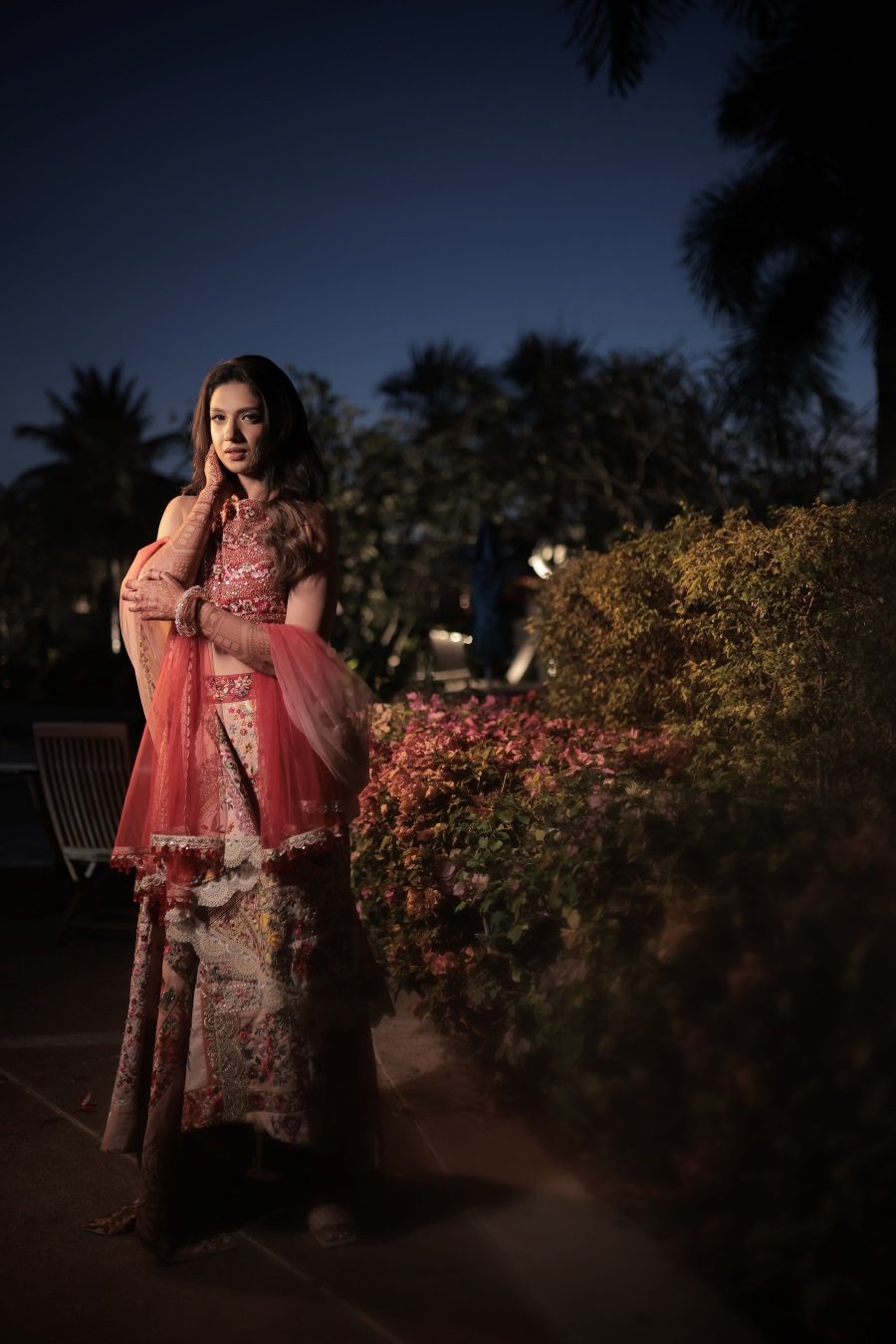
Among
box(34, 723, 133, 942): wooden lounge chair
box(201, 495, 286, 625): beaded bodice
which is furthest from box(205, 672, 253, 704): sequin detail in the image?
box(34, 723, 133, 942): wooden lounge chair

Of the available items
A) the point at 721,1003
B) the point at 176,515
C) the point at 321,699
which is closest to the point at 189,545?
the point at 176,515

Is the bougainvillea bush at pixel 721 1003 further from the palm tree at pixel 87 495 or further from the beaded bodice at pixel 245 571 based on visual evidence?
the palm tree at pixel 87 495

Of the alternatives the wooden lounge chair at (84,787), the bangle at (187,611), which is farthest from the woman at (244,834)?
the wooden lounge chair at (84,787)

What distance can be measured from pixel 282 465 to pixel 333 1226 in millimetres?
1892

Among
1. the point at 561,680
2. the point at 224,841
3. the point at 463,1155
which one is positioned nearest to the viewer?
the point at 224,841

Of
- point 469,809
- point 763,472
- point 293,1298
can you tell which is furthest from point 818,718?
point 763,472

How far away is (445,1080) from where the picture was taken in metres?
4.21

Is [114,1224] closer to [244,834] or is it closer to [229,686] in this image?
[244,834]

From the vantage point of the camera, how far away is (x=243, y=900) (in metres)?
2.99

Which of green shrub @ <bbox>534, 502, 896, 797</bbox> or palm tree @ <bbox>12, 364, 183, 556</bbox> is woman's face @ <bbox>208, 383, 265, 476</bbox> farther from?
palm tree @ <bbox>12, 364, 183, 556</bbox>

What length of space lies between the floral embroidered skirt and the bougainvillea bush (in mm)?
543

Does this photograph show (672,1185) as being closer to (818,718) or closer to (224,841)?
(224,841)

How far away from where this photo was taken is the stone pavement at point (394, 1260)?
2600 mm

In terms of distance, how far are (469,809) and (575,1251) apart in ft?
5.89
